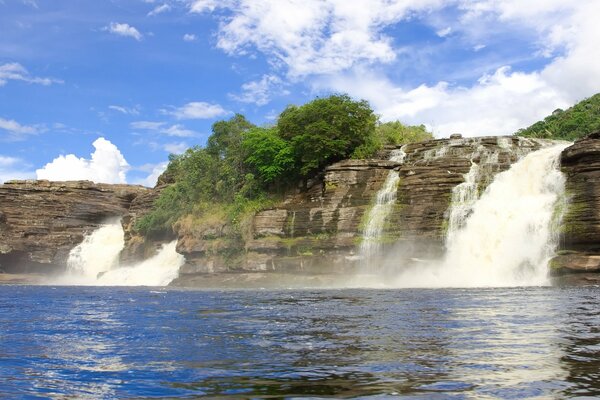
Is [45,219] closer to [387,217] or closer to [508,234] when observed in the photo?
[387,217]

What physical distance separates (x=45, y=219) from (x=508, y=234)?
205ft

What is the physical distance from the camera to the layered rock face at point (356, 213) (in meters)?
43.7

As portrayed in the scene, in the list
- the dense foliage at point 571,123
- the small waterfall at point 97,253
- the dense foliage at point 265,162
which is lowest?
the small waterfall at point 97,253

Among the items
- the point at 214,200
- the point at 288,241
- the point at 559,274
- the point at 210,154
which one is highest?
the point at 210,154

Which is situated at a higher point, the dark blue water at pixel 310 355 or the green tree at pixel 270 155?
the green tree at pixel 270 155

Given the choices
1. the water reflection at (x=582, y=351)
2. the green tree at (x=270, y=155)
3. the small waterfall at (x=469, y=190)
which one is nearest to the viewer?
the water reflection at (x=582, y=351)

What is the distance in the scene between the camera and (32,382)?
797 centimetres

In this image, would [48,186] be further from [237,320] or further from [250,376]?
[250,376]

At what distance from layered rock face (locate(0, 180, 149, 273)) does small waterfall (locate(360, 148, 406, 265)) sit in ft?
154

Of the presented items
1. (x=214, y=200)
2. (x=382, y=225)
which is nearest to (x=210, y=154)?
(x=214, y=200)

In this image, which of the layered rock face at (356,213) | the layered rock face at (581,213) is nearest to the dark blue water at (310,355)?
the layered rock face at (581,213)

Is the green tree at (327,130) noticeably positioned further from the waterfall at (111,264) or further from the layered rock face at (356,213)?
the waterfall at (111,264)

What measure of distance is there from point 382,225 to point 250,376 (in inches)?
1474

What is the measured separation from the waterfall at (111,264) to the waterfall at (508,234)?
29.2 m
